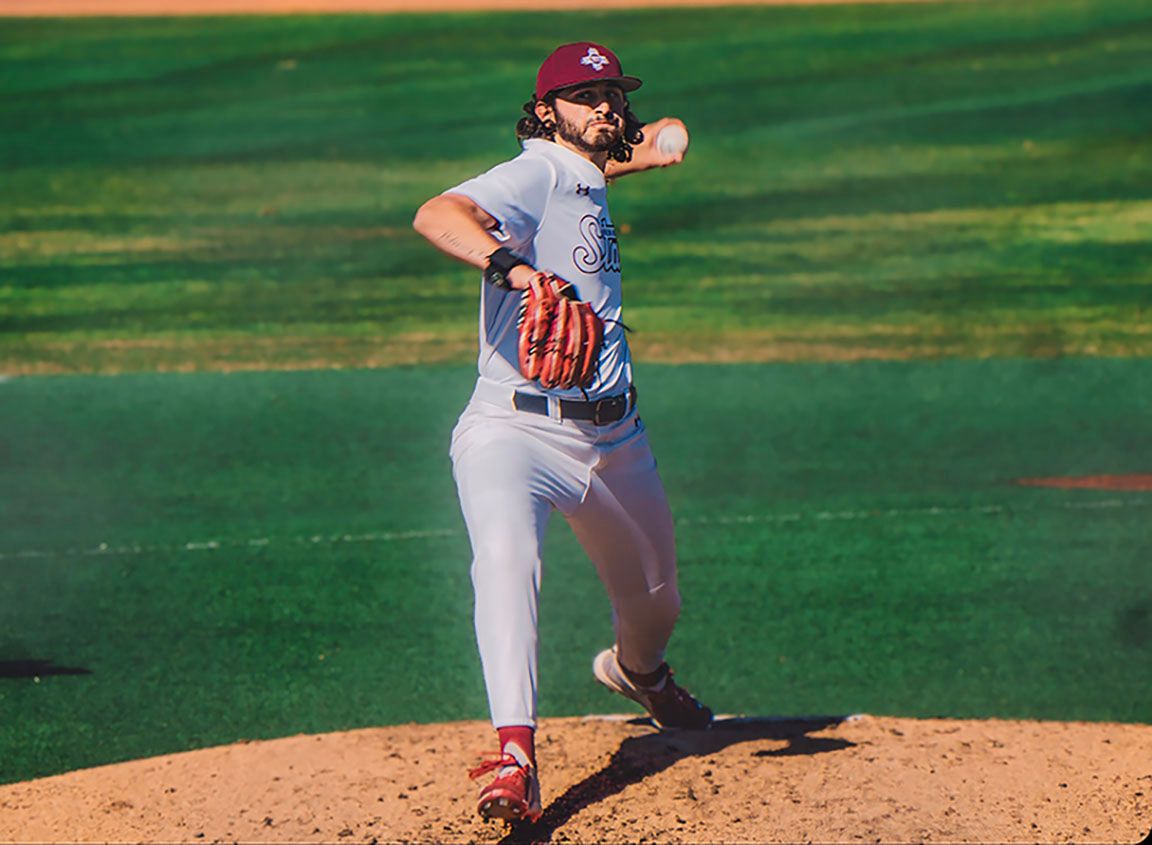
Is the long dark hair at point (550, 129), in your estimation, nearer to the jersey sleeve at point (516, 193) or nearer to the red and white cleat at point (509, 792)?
the jersey sleeve at point (516, 193)

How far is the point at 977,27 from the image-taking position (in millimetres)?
20656

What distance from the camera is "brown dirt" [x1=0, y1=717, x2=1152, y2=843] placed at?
515 cm

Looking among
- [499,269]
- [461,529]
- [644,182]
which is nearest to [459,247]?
[499,269]

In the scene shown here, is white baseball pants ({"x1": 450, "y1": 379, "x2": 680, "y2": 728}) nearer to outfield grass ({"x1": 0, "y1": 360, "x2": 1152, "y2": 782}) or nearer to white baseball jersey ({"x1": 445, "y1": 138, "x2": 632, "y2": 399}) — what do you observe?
white baseball jersey ({"x1": 445, "y1": 138, "x2": 632, "y2": 399})

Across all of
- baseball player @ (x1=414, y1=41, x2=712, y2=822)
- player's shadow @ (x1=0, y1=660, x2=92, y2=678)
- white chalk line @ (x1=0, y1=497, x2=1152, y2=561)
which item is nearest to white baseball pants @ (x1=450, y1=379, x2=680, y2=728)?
baseball player @ (x1=414, y1=41, x2=712, y2=822)

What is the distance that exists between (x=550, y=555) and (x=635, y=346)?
4524mm

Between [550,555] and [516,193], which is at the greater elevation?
[516,193]

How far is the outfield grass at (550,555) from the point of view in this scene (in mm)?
6703

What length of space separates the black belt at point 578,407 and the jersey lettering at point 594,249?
38cm

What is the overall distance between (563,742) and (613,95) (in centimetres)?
208

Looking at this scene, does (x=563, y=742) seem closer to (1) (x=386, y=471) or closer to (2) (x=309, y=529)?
(2) (x=309, y=529)

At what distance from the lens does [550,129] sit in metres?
5.44

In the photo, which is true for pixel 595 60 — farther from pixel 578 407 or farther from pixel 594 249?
pixel 578 407

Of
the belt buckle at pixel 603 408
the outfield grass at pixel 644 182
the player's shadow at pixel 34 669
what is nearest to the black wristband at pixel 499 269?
the belt buckle at pixel 603 408
